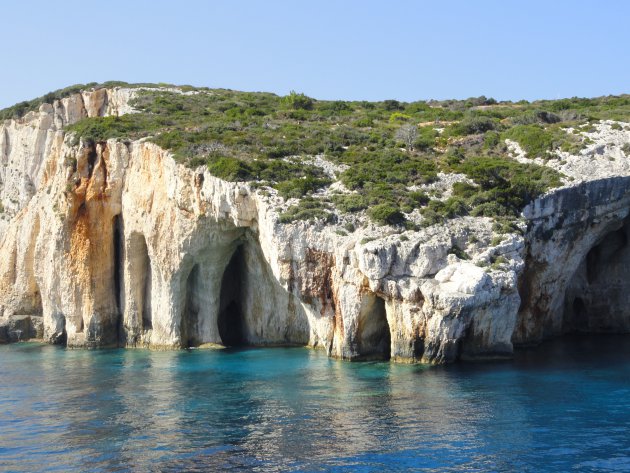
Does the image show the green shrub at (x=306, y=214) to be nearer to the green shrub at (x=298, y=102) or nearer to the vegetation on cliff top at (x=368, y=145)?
the vegetation on cliff top at (x=368, y=145)

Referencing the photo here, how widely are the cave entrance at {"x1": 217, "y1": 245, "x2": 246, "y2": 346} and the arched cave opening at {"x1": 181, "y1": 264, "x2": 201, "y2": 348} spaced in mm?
1976

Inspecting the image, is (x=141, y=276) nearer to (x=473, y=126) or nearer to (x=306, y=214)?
(x=306, y=214)

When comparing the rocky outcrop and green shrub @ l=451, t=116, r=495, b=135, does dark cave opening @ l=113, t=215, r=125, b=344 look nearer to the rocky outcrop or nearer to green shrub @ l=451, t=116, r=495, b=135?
green shrub @ l=451, t=116, r=495, b=135

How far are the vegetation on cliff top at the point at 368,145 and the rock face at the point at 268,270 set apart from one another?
1.35 meters

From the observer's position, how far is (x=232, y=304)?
46969 mm

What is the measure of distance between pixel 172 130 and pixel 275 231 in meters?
14.9

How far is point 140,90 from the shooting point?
2491 inches

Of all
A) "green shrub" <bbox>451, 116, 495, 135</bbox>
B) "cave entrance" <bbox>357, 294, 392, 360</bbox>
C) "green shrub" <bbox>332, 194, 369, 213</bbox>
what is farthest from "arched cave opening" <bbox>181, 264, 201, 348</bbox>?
Answer: "green shrub" <bbox>451, 116, 495, 135</bbox>

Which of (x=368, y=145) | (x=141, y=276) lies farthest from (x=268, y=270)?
(x=368, y=145)

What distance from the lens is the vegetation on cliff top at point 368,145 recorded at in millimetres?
38656

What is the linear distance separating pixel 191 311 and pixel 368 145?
14.6m

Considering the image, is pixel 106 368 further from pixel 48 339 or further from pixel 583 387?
pixel 583 387

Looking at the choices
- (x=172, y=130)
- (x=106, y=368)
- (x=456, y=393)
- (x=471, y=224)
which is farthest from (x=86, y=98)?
(x=456, y=393)

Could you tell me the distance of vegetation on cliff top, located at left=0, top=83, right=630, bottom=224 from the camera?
127ft
